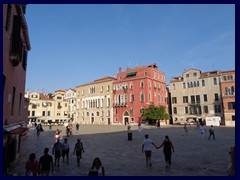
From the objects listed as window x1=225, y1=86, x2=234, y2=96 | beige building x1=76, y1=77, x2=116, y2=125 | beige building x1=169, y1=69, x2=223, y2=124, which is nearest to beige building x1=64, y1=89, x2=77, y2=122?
beige building x1=76, y1=77, x2=116, y2=125

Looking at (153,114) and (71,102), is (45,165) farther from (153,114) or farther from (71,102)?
(71,102)

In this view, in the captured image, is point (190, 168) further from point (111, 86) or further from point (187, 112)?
point (111, 86)

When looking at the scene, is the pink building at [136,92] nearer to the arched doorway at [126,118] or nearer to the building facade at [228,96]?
the arched doorway at [126,118]

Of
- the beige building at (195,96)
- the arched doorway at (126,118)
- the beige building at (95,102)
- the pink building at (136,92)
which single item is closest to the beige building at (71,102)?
the beige building at (95,102)

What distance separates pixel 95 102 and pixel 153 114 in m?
20.2

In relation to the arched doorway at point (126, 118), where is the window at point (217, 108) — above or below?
above

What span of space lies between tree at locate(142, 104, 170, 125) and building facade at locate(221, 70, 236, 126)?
37.2 ft

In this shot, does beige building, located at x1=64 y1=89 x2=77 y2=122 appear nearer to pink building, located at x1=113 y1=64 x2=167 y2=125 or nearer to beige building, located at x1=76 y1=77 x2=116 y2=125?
beige building, located at x1=76 y1=77 x2=116 y2=125

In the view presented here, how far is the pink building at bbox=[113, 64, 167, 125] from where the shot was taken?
42.8m

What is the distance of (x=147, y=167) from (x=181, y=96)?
3904 cm

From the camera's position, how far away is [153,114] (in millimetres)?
38062

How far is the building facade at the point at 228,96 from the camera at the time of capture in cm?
3644

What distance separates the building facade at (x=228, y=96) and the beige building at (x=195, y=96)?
1551 mm

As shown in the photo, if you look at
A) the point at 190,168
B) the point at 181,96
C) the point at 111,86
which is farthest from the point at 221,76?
the point at 190,168
